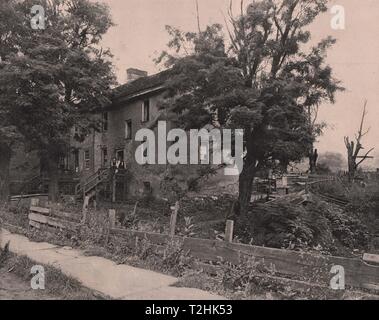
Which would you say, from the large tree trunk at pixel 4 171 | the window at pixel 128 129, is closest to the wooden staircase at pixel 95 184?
the window at pixel 128 129

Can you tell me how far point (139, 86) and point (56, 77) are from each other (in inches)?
227

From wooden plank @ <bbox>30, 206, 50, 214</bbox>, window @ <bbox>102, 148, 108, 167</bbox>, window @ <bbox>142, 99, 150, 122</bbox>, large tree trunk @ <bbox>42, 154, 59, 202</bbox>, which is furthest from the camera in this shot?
window @ <bbox>102, 148, 108, 167</bbox>

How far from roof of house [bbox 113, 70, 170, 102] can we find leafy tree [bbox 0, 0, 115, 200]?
1.45 meters

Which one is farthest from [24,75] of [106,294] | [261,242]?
[106,294]

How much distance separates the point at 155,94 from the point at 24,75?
24.7 feet

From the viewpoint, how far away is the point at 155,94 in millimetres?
24938

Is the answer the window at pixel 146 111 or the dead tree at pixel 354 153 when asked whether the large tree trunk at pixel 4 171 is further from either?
the dead tree at pixel 354 153

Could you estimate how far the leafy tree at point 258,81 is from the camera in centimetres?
1605

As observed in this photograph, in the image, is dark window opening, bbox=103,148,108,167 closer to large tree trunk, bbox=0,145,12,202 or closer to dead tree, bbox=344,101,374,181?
large tree trunk, bbox=0,145,12,202

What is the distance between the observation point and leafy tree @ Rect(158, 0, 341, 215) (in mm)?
16047

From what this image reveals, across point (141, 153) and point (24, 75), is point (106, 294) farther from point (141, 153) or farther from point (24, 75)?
point (141, 153)

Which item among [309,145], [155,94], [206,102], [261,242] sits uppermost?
[155,94]

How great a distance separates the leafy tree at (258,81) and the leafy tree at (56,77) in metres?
7.60

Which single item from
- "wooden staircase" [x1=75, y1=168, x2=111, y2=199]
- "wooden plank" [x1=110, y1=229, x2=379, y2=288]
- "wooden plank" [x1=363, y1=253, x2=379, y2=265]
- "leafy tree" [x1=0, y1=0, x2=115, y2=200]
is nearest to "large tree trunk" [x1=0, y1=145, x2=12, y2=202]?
"leafy tree" [x1=0, y1=0, x2=115, y2=200]
